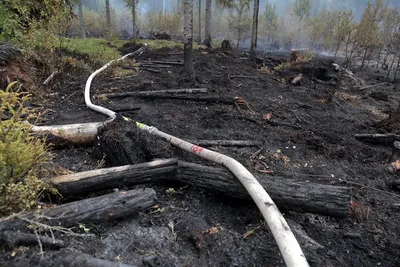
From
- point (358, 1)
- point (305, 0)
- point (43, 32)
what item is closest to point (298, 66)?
point (43, 32)

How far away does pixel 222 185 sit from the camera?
10.7 feet

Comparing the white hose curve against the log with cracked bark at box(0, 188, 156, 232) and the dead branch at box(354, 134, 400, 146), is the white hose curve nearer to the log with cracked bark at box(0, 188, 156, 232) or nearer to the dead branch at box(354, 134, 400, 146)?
the log with cracked bark at box(0, 188, 156, 232)

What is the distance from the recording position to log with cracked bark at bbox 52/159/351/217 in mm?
2982

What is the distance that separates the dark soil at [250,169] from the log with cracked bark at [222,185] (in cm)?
17

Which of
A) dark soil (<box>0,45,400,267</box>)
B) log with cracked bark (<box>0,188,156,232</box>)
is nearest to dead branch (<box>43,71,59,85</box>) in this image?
dark soil (<box>0,45,400,267</box>)

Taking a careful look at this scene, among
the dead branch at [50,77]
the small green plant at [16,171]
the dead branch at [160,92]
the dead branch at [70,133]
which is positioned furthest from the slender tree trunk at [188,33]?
the small green plant at [16,171]

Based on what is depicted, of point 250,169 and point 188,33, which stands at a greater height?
point 188,33

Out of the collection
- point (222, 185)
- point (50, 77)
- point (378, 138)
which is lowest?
point (378, 138)

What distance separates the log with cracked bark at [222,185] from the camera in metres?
2.98

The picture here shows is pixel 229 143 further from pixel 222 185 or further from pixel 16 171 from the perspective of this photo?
pixel 16 171

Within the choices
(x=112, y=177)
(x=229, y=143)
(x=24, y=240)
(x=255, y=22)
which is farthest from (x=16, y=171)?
(x=255, y=22)

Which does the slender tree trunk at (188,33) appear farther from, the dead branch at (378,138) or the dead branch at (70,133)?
the dead branch at (378,138)

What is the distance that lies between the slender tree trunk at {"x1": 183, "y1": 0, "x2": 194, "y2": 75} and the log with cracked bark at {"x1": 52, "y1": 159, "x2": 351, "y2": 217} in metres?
6.54

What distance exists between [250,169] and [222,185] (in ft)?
2.88
